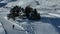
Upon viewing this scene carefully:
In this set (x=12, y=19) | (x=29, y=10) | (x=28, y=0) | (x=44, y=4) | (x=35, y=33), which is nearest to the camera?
(x=35, y=33)

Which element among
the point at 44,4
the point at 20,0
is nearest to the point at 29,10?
the point at 44,4

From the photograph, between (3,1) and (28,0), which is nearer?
(28,0)

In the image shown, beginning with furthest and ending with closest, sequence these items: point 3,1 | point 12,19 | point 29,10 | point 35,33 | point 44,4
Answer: point 3,1 < point 44,4 < point 29,10 < point 12,19 < point 35,33

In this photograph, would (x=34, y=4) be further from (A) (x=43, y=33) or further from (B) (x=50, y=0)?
(A) (x=43, y=33)

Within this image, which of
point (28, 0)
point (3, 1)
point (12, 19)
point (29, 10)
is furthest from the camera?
point (3, 1)

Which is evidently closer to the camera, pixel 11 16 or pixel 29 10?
pixel 11 16

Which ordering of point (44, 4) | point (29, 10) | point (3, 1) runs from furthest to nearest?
point (3, 1), point (44, 4), point (29, 10)

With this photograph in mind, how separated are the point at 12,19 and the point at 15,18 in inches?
32.4

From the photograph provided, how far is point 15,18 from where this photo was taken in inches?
1773

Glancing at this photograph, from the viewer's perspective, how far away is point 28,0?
98438mm

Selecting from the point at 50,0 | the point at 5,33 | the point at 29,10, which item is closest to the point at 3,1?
the point at 50,0

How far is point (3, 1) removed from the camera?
115 m

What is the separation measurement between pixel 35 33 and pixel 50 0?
67.8m

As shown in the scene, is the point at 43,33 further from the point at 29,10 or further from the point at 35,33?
the point at 29,10
